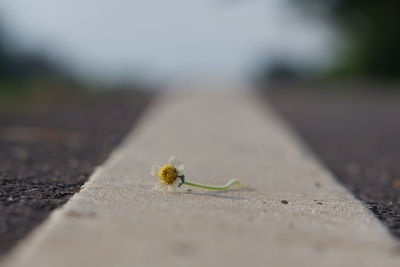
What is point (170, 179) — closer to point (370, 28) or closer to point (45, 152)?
point (45, 152)

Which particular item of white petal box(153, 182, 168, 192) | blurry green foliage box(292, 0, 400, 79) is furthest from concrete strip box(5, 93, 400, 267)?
blurry green foliage box(292, 0, 400, 79)

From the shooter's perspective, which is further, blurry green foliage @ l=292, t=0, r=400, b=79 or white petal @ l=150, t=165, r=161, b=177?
blurry green foliage @ l=292, t=0, r=400, b=79

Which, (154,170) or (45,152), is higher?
(45,152)

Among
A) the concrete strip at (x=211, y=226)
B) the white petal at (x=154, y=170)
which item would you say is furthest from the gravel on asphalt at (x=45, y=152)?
the white petal at (x=154, y=170)

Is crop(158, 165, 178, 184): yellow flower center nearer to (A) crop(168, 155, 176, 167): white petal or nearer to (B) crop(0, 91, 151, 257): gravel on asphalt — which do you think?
(A) crop(168, 155, 176, 167): white petal

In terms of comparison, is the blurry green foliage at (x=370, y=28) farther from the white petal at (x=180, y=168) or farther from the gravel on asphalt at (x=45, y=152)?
the white petal at (x=180, y=168)

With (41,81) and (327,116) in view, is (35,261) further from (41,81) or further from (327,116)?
(41,81)

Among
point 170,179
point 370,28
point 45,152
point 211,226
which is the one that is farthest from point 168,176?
point 370,28

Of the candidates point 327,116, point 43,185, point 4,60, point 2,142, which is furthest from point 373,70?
point 43,185

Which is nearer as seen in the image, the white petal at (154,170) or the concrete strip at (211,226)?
the concrete strip at (211,226)
